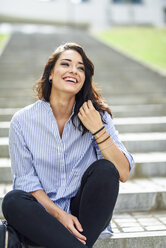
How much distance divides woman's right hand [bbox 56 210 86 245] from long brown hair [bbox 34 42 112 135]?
0.58m

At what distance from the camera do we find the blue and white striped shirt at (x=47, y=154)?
6.99 feet

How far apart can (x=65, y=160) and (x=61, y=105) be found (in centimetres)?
38

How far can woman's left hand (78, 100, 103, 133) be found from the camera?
7.10 feet

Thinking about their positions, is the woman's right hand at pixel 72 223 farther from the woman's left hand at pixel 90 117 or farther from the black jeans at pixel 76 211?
the woman's left hand at pixel 90 117

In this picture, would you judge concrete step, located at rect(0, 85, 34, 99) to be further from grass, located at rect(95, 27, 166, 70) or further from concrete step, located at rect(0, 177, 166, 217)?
grass, located at rect(95, 27, 166, 70)

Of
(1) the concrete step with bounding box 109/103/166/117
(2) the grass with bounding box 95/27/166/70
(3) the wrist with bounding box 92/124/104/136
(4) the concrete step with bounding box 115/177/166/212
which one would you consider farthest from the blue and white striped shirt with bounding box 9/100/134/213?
(2) the grass with bounding box 95/27/166/70

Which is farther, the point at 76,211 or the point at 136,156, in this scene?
the point at 136,156

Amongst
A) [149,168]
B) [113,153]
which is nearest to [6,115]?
[149,168]

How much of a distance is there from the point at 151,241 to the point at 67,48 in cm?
A: 143

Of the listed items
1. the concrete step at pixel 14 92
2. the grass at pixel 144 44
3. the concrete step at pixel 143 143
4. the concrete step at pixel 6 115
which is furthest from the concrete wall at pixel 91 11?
the concrete step at pixel 143 143

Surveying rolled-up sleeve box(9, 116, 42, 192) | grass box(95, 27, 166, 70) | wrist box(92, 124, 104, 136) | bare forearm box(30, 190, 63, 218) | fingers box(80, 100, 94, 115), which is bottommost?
grass box(95, 27, 166, 70)

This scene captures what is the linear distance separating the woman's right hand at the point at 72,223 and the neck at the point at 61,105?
Answer: 26.0 inches

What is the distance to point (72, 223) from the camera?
Answer: 194 cm

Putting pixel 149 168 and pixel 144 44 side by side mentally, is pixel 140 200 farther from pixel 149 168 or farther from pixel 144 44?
pixel 144 44
